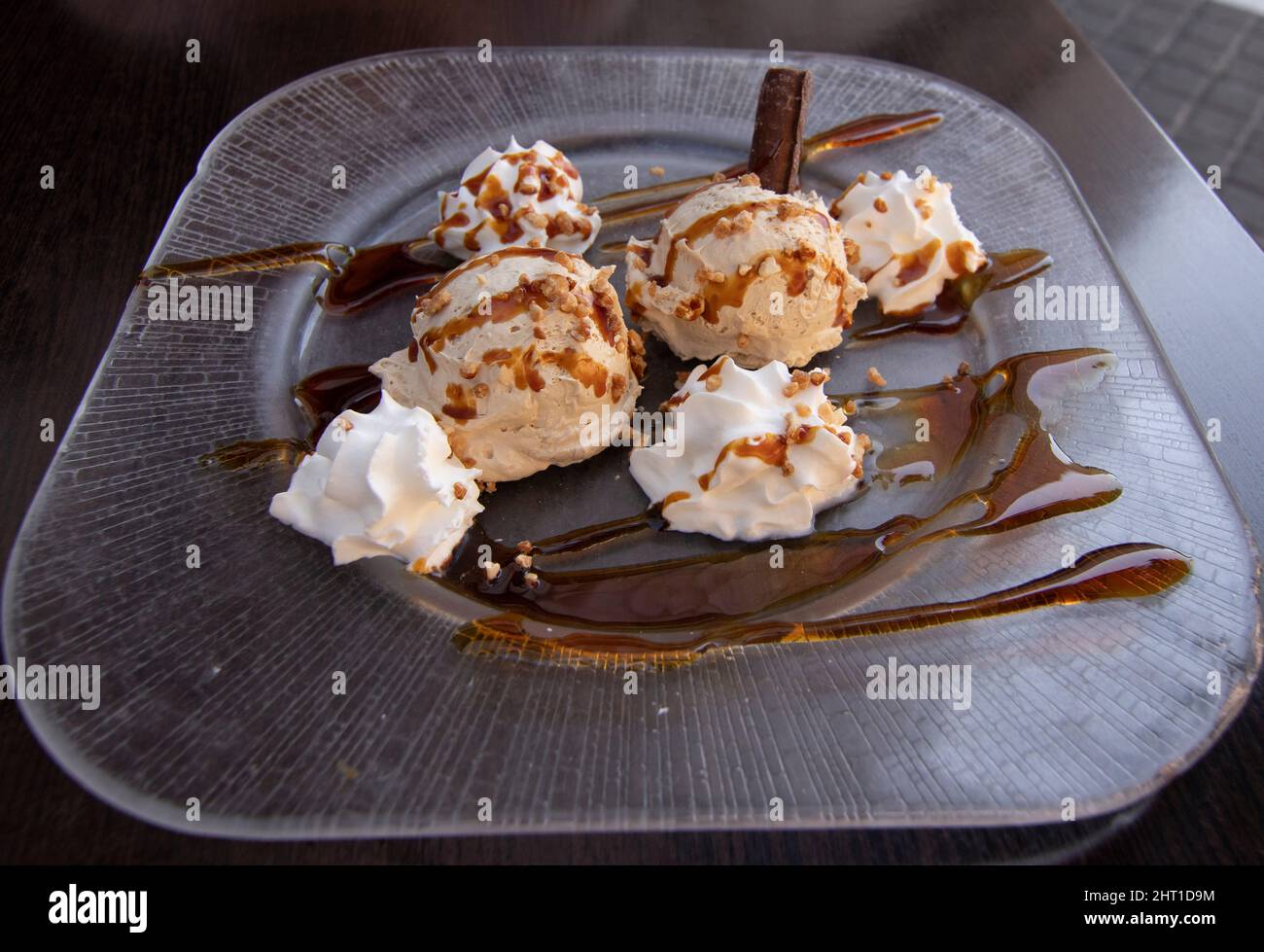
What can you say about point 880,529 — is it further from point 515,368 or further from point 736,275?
point 515,368

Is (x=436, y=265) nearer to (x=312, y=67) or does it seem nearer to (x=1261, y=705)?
(x=312, y=67)

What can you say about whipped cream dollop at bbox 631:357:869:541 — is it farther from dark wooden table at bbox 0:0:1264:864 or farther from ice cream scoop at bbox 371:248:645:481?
dark wooden table at bbox 0:0:1264:864

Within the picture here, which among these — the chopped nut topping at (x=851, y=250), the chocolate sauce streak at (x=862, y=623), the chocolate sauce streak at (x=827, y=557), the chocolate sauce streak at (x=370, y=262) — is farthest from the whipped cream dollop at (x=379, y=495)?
the chopped nut topping at (x=851, y=250)

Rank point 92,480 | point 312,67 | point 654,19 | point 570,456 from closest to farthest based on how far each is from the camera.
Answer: point 92,480, point 570,456, point 312,67, point 654,19

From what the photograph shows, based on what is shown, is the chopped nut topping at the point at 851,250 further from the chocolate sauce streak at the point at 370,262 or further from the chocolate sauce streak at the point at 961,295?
the chocolate sauce streak at the point at 370,262

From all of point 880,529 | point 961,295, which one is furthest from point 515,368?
point 961,295

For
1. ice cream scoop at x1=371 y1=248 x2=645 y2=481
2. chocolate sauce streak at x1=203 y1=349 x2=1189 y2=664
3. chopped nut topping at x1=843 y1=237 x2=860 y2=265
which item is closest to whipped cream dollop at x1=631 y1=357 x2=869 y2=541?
chocolate sauce streak at x1=203 y1=349 x2=1189 y2=664
